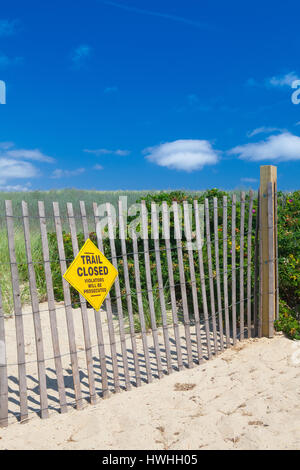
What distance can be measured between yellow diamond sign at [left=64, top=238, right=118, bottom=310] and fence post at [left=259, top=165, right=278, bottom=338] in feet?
7.50

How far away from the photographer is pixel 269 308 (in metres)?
5.69

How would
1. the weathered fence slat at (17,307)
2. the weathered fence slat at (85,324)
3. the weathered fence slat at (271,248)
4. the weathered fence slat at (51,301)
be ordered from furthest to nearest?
the weathered fence slat at (271,248), the weathered fence slat at (85,324), the weathered fence slat at (51,301), the weathered fence slat at (17,307)

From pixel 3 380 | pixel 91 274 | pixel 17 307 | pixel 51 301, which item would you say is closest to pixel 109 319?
pixel 91 274

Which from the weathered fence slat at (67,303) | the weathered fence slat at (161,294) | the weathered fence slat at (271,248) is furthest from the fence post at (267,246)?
the weathered fence slat at (67,303)

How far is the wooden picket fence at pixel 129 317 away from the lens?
3809 mm

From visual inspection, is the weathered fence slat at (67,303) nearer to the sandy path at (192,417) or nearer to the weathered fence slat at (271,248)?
the sandy path at (192,417)

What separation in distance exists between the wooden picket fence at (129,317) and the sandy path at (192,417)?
211 mm

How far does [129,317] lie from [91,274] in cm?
59

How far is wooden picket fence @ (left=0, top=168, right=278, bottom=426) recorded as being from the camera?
381 centimetres

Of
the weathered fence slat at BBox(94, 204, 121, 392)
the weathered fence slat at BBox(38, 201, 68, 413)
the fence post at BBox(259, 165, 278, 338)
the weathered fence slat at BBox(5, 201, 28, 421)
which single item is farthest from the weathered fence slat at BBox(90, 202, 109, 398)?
the fence post at BBox(259, 165, 278, 338)

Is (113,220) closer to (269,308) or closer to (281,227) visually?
(269,308)

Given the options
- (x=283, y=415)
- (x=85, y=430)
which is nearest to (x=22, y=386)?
(x=85, y=430)

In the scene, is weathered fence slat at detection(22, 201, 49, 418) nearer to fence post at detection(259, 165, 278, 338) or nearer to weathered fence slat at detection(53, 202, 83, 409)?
weathered fence slat at detection(53, 202, 83, 409)

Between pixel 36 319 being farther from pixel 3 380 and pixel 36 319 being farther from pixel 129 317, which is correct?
pixel 129 317
